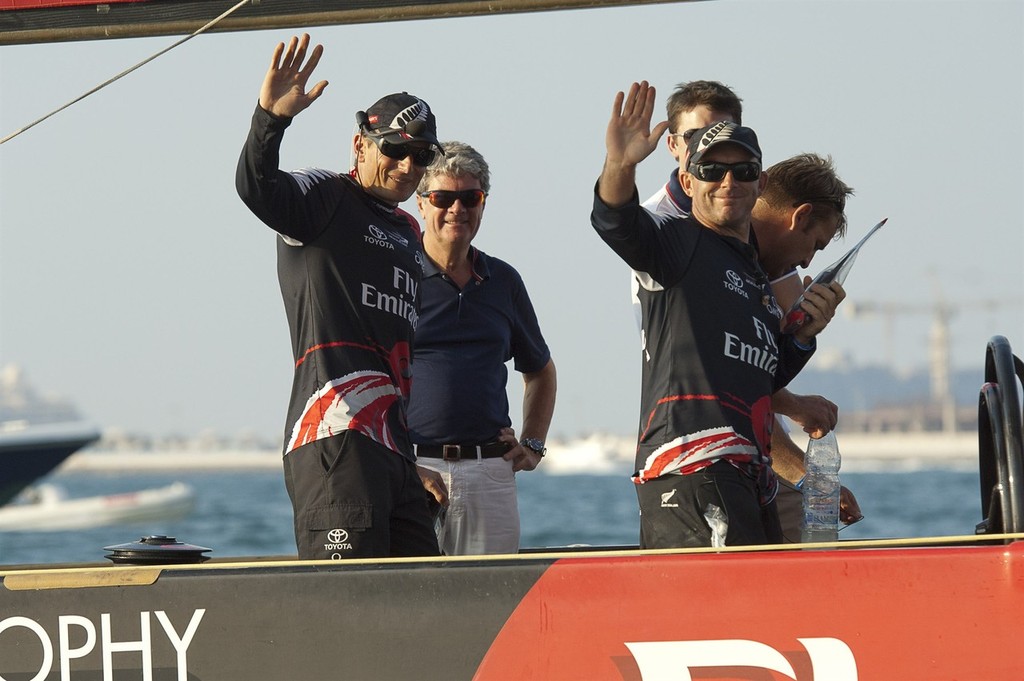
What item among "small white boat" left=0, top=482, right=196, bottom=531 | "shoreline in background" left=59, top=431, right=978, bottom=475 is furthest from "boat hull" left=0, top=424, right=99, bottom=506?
"shoreline in background" left=59, top=431, right=978, bottom=475

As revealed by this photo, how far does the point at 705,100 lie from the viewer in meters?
4.28

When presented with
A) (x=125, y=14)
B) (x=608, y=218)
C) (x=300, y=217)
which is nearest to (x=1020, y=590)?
(x=608, y=218)

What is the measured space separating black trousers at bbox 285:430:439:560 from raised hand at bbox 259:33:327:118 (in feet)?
2.47

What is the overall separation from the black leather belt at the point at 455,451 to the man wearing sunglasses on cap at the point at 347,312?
75 cm

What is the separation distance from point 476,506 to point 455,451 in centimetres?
18

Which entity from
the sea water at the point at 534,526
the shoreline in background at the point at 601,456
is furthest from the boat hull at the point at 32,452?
the shoreline in background at the point at 601,456

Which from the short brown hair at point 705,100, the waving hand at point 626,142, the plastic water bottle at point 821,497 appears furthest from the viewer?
→ the short brown hair at point 705,100

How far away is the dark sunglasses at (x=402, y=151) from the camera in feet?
11.9

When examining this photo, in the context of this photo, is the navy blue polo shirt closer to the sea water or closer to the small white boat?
the sea water

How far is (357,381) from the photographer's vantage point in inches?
139

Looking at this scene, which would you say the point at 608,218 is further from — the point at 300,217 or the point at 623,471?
the point at 623,471

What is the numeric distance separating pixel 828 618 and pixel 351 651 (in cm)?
92

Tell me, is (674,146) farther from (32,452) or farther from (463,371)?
(32,452)

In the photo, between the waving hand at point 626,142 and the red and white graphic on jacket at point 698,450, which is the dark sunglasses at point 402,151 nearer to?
the waving hand at point 626,142
